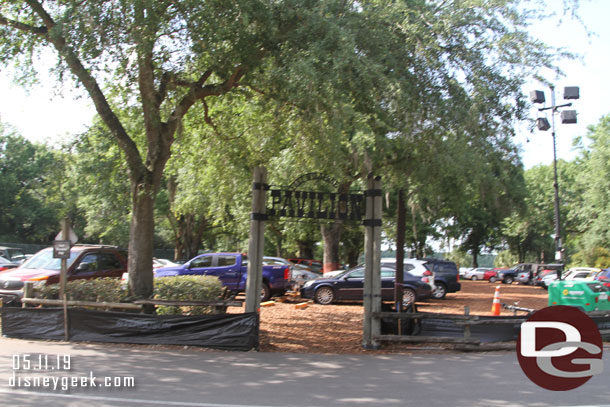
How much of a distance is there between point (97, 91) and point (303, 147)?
5.01 metres

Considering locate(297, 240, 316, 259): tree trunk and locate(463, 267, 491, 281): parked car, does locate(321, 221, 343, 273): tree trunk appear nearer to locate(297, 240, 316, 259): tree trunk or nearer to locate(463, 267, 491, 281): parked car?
locate(297, 240, 316, 259): tree trunk

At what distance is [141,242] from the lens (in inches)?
504

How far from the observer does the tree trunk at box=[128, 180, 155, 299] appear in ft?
41.5

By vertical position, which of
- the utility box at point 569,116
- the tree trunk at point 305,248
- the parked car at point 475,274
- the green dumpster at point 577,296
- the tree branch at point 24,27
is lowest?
the parked car at point 475,274

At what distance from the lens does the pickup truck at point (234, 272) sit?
19828 millimetres

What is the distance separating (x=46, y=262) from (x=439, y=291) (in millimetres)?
14442

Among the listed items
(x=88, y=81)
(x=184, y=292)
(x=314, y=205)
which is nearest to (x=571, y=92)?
(x=314, y=205)

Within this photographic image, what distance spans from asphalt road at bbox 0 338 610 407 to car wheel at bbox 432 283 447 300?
10.8 metres

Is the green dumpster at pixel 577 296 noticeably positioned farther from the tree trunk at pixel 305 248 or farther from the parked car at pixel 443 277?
the tree trunk at pixel 305 248

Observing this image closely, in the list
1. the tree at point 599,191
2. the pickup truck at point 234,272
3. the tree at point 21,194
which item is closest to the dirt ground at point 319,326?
the pickup truck at point 234,272

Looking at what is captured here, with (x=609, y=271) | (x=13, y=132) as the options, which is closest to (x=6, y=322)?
(x=609, y=271)

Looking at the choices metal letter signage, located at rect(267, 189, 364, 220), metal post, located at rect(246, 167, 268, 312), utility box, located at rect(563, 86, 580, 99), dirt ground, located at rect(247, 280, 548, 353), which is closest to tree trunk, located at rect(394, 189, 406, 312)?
dirt ground, located at rect(247, 280, 548, 353)

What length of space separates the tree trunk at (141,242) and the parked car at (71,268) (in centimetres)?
316

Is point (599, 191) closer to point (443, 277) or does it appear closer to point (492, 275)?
point (492, 275)
